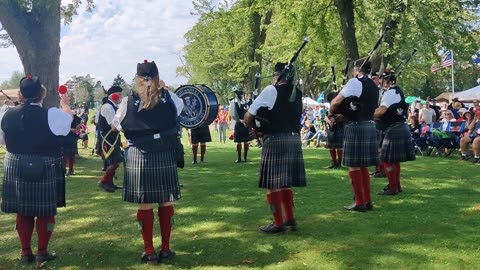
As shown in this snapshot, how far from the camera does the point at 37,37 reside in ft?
39.8

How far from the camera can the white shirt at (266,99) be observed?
4773mm

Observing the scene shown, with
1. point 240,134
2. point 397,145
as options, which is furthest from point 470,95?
point 397,145

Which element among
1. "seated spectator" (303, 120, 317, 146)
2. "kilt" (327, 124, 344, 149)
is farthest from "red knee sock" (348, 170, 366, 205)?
"seated spectator" (303, 120, 317, 146)

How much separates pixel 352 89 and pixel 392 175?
1.92 meters

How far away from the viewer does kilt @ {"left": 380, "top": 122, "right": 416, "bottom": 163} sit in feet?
22.5

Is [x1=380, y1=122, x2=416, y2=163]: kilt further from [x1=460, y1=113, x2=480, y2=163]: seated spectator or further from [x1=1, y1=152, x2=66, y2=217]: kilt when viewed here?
[x1=460, y1=113, x2=480, y2=163]: seated spectator

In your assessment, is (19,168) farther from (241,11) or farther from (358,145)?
(241,11)

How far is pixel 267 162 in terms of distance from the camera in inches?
195

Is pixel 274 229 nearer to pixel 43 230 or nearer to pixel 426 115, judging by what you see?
pixel 43 230

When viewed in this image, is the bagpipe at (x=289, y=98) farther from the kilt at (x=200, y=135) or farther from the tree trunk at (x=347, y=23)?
the tree trunk at (x=347, y=23)

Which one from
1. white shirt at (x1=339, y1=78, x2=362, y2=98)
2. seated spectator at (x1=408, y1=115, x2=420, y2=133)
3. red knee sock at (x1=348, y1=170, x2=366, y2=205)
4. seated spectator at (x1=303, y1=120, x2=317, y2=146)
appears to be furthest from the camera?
seated spectator at (x1=303, y1=120, x2=317, y2=146)

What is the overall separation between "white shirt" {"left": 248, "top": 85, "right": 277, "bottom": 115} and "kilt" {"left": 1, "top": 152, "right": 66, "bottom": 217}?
1.94 m

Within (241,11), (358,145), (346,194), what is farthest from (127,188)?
(241,11)

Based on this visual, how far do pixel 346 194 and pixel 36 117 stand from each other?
452 centimetres
